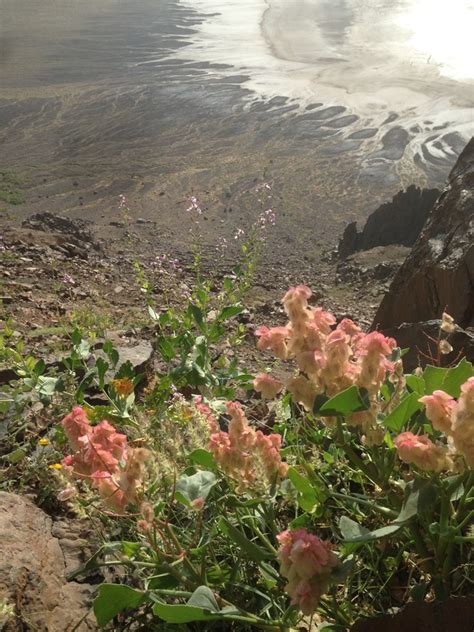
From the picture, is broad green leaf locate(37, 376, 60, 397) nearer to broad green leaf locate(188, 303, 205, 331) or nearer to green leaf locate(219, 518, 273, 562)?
broad green leaf locate(188, 303, 205, 331)

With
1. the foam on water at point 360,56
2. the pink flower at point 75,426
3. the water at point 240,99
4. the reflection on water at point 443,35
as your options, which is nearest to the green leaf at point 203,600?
the pink flower at point 75,426

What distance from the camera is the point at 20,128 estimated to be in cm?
1377

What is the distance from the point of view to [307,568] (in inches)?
25.6

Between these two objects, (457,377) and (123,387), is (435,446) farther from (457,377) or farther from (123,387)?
(123,387)

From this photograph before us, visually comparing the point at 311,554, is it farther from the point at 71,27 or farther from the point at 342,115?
the point at 71,27

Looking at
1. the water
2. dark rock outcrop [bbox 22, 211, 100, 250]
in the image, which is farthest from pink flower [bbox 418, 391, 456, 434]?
the water

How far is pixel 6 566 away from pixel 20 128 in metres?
14.2

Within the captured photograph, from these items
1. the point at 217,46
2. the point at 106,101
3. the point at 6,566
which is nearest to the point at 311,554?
the point at 6,566

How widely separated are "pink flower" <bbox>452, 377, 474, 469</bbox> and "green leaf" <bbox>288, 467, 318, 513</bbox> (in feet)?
0.72

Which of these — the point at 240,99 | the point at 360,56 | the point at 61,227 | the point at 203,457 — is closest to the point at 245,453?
the point at 203,457

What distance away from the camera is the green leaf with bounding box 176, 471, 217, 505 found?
802 millimetres

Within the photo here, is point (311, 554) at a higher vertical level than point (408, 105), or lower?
higher

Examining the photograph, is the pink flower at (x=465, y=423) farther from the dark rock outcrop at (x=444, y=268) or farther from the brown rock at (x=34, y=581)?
the dark rock outcrop at (x=444, y=268)

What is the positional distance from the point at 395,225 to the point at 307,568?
7657 millimetres
